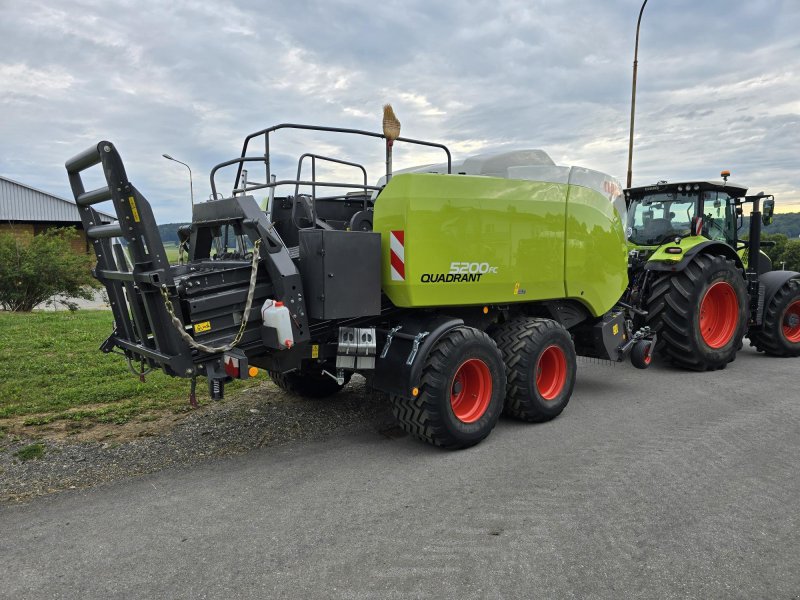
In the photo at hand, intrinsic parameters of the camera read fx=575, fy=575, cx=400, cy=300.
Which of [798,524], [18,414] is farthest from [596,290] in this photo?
[18,414]

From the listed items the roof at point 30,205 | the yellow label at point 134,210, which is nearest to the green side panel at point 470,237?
the yellow label at point 134,210

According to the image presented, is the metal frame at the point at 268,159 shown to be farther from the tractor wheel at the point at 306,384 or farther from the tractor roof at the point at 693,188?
the tractor roof at the point at 693,188

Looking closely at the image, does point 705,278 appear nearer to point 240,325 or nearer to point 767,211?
point 767,211

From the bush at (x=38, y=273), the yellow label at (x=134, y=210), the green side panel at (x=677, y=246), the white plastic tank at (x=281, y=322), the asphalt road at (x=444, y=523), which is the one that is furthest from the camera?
the bush at (x=38, y=273)

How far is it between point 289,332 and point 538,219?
239cm

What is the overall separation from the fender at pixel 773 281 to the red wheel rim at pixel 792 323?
35cm

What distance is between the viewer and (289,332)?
391cm

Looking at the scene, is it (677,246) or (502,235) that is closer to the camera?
(502,235)

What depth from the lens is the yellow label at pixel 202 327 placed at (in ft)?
12.4

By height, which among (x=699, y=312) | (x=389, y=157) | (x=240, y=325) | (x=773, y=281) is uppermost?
(x=389, y=157)

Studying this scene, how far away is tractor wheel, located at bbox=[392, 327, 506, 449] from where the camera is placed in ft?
14.0

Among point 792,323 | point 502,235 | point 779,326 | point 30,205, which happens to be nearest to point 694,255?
point 779,326

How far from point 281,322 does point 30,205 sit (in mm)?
33182

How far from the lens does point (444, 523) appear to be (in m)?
3.29
